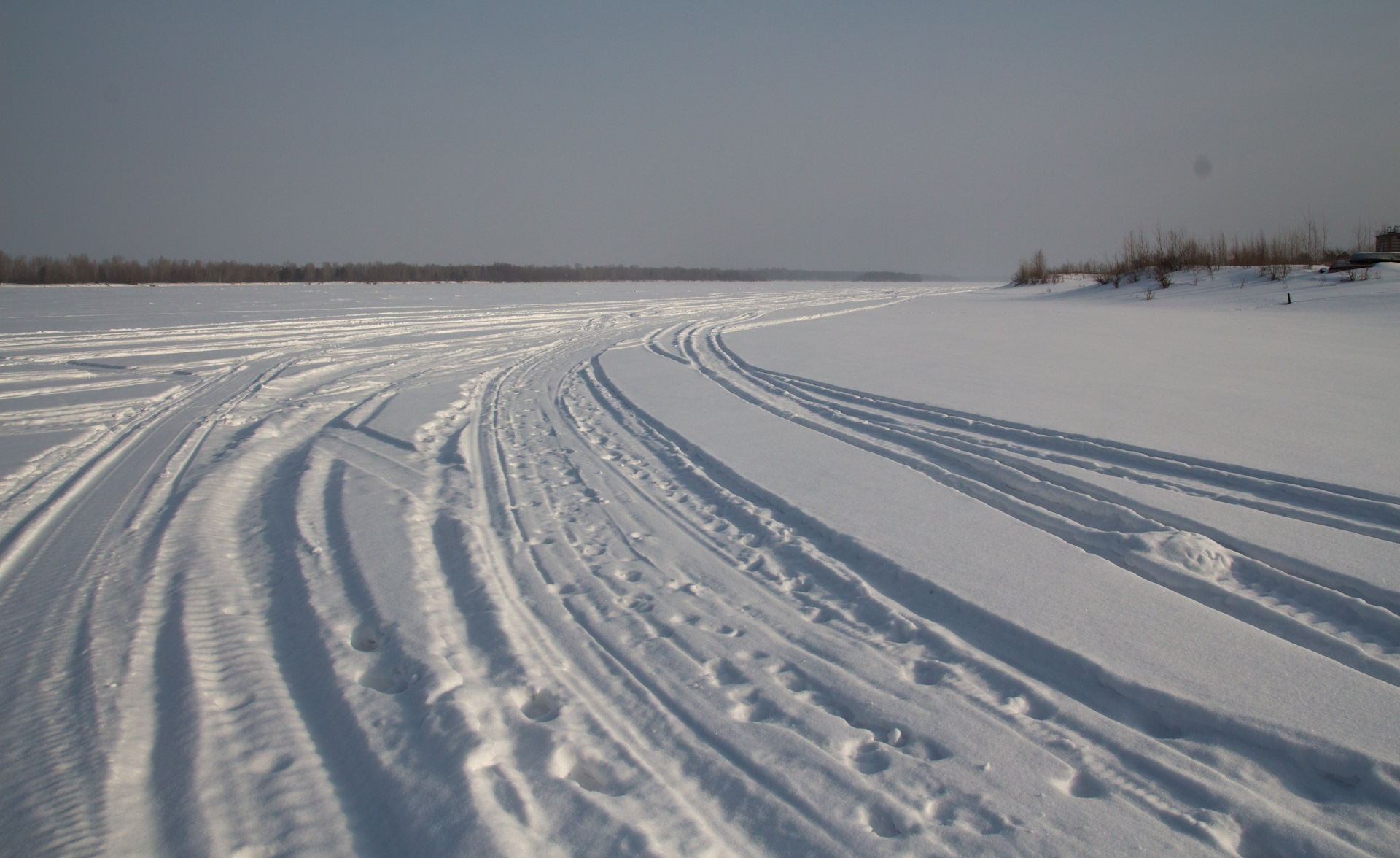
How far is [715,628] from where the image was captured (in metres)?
2.85

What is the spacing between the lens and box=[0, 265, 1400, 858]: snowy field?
1.91 metres

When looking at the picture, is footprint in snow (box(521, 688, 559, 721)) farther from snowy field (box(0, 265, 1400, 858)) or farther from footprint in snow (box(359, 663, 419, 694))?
footprint in snow (box(359, 663, 419, 694))

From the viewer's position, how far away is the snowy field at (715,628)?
6.25 ft

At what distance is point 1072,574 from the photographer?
3.14 meters

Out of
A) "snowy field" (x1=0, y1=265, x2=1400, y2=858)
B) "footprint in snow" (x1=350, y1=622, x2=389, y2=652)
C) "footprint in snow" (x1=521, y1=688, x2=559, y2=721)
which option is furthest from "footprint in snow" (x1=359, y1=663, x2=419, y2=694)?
"footprint in snow" (x1=521, y1=688, x2=559, y2=721)

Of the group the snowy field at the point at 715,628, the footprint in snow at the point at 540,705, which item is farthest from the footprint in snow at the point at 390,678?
the footprint in snow at the point at 540,705

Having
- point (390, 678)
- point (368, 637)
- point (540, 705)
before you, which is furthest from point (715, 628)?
point (368, 637)

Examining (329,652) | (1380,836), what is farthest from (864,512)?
(329,652)

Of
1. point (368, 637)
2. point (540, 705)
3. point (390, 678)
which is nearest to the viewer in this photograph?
point (540, 705)

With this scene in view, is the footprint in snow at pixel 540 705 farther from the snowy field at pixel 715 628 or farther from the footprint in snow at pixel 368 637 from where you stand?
the footprint in snow at pixel 368 637

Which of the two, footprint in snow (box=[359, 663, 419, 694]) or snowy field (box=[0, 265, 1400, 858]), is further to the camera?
footprint in snow (box=[359, 663, 419, 694])

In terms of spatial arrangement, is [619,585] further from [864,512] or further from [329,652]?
[864,512]

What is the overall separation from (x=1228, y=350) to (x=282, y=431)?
1110 centimetres

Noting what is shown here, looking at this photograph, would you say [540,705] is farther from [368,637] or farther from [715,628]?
[368,637]
